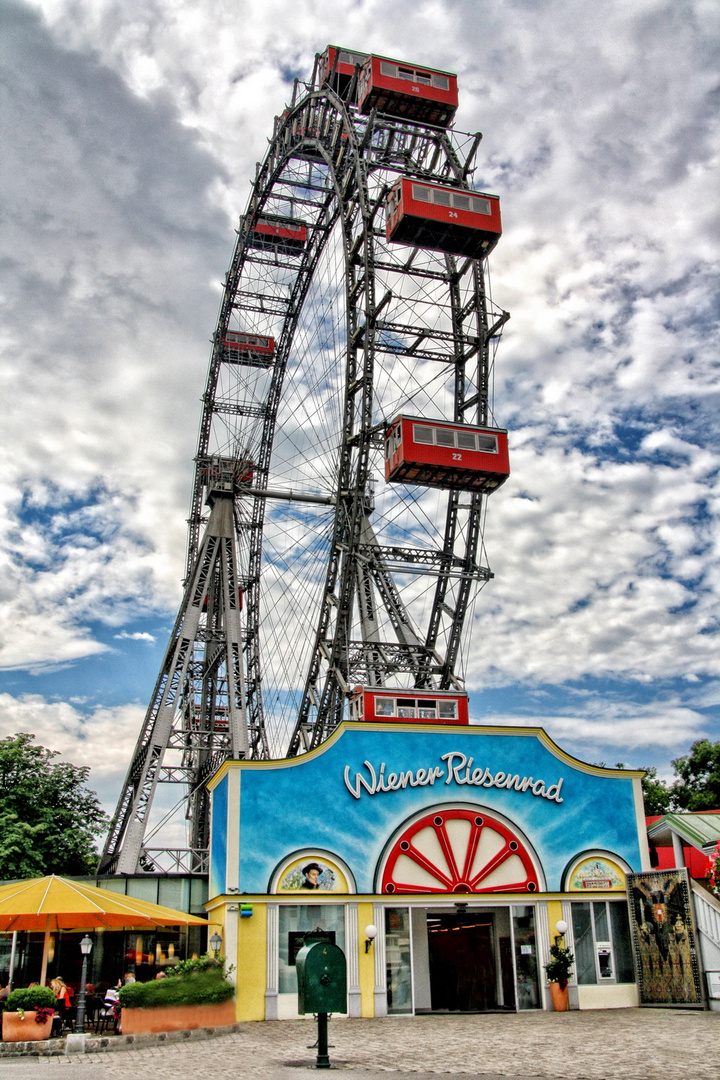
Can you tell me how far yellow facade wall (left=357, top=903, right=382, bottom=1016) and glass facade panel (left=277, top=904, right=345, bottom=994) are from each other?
1.45ft

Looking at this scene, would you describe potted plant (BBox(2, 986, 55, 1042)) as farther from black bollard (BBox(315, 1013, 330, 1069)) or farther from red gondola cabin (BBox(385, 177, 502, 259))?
red gondola cabin (BBox(385, 177, 502, 259))

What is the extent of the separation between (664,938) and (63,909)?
14506 millimetres

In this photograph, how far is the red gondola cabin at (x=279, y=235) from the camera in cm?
4706

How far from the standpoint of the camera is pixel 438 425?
3391 cm

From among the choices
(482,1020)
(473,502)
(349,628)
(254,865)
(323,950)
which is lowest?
(482,1020)

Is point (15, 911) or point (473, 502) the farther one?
point (473, 502)

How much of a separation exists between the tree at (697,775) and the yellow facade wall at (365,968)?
104 feet

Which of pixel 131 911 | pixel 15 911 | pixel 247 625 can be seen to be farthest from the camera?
pixel 247 625

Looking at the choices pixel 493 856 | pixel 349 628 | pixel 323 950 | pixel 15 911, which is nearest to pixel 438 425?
pixel 349 628

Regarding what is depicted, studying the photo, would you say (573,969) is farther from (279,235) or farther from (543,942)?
(279,235)

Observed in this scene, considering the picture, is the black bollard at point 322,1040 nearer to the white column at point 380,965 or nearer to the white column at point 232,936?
the white column at point 232,936

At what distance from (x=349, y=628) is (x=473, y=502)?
6.63m

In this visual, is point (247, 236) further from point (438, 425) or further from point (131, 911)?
point (131, 911)

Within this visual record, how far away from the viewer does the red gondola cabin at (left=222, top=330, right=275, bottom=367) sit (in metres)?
51.1
